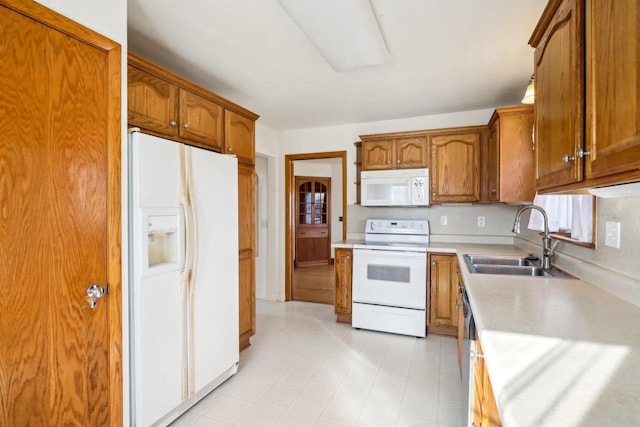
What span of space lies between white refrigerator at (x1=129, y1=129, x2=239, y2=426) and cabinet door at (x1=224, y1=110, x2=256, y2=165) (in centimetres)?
33

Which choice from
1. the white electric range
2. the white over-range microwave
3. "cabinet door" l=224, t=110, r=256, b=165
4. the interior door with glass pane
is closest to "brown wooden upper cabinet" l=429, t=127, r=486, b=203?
the white over-range microwave

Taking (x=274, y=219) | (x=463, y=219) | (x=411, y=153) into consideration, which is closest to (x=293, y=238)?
(x=274, y=219)

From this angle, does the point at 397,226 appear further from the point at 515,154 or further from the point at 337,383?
the point at 337,383

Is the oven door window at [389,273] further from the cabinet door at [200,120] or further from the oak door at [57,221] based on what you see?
the oak door at [57,221]

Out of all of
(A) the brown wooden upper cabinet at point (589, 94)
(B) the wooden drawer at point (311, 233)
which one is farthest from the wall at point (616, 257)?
(B) the wooden drawer at point (311, 233)

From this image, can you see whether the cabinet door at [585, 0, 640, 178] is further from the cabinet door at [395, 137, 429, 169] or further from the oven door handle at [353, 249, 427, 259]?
the cabinet door at [395, 137, 429, 169]

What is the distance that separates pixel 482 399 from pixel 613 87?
3.34 feet

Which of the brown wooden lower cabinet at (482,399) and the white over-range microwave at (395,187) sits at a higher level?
Result: the white over-range microwave at (395,187)

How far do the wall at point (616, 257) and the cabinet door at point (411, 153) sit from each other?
5.93ft

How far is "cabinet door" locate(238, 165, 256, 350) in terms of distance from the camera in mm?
2682

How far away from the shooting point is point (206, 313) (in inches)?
80.5

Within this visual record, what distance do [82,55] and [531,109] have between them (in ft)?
9.71

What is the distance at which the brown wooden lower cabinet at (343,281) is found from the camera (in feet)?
11.3

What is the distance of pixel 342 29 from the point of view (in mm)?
1705
